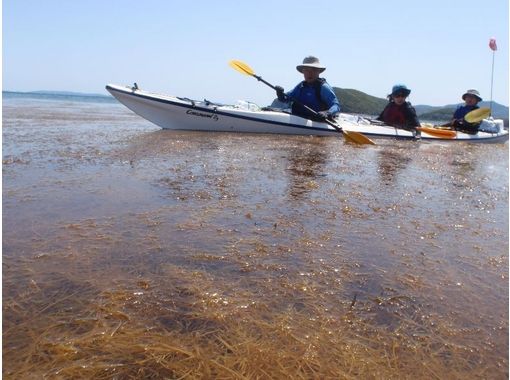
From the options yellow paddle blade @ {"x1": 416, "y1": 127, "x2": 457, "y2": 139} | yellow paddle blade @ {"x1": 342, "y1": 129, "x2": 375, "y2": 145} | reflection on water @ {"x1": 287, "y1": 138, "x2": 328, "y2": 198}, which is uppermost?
yellow paddle blade @ {"x1": 416, "y1": 127, "x2": 457, "y2": 139}

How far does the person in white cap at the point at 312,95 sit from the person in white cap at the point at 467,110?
4.87 metres

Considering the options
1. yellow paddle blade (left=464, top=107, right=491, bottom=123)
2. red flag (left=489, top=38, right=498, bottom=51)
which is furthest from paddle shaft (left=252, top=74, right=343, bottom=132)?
red flag (left=489, top=38, right=498, bottom=51)

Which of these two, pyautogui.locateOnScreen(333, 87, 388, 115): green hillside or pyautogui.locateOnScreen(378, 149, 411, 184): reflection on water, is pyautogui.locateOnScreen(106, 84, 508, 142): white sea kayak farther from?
pyautogui.locateOnScreen(333, 87, 388, 115): green hillside

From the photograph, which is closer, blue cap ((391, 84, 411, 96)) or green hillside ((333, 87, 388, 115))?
blue cap ((391, 84, 411, 96))

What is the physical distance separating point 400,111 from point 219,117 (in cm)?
569

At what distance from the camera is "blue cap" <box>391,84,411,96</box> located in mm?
11602

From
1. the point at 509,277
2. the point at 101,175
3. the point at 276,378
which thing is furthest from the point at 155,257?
the point at 101,175

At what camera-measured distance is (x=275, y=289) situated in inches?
85.6

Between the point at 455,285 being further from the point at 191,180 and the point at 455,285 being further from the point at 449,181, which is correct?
the point at 449,181

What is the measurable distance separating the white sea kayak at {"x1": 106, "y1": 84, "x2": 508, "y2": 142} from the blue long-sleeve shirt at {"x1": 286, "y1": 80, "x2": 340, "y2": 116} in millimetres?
542

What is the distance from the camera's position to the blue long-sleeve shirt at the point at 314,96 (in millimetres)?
11070

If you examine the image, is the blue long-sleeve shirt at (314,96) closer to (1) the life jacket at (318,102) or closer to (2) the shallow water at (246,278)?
(1) the life jacket at (318,102)

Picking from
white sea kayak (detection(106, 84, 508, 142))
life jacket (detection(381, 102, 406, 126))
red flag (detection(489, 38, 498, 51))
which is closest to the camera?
white sea kayak (detection(106, 84, 508, 142))

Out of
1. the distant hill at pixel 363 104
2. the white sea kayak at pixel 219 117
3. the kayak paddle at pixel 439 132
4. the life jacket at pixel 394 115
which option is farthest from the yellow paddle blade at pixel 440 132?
the distant hill at pixel 363 104
